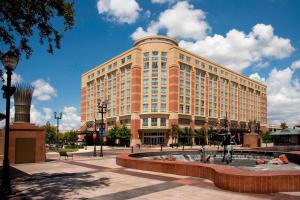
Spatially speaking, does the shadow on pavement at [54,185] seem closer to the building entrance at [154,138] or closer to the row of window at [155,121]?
the row of window at [155,121]

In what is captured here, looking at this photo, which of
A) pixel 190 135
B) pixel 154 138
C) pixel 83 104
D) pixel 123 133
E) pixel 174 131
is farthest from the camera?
pixel 83 104

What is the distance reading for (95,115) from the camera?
10112 cm

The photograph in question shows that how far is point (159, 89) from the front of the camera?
79.3 meters

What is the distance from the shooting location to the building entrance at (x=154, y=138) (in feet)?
258

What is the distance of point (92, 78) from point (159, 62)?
114 feet

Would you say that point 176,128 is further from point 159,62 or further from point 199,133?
point 159,62

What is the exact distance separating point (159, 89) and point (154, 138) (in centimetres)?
1345

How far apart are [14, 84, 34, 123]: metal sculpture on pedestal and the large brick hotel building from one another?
54.2 meters

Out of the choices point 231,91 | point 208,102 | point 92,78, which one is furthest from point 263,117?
point 92,78

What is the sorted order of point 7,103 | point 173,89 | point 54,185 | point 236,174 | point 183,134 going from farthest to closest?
point 173,89
point 183,134
point 54,185
point 236,174
point 7,103

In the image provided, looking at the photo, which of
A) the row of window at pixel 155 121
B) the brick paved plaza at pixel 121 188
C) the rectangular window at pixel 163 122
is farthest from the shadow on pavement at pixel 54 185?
the rectangular window at pixel 163 122

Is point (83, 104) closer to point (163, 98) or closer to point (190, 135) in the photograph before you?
point (163, 98)

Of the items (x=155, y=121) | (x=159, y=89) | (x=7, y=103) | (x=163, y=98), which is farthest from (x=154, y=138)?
(x=7, y=103)

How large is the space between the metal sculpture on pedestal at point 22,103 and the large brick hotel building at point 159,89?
54180mm
